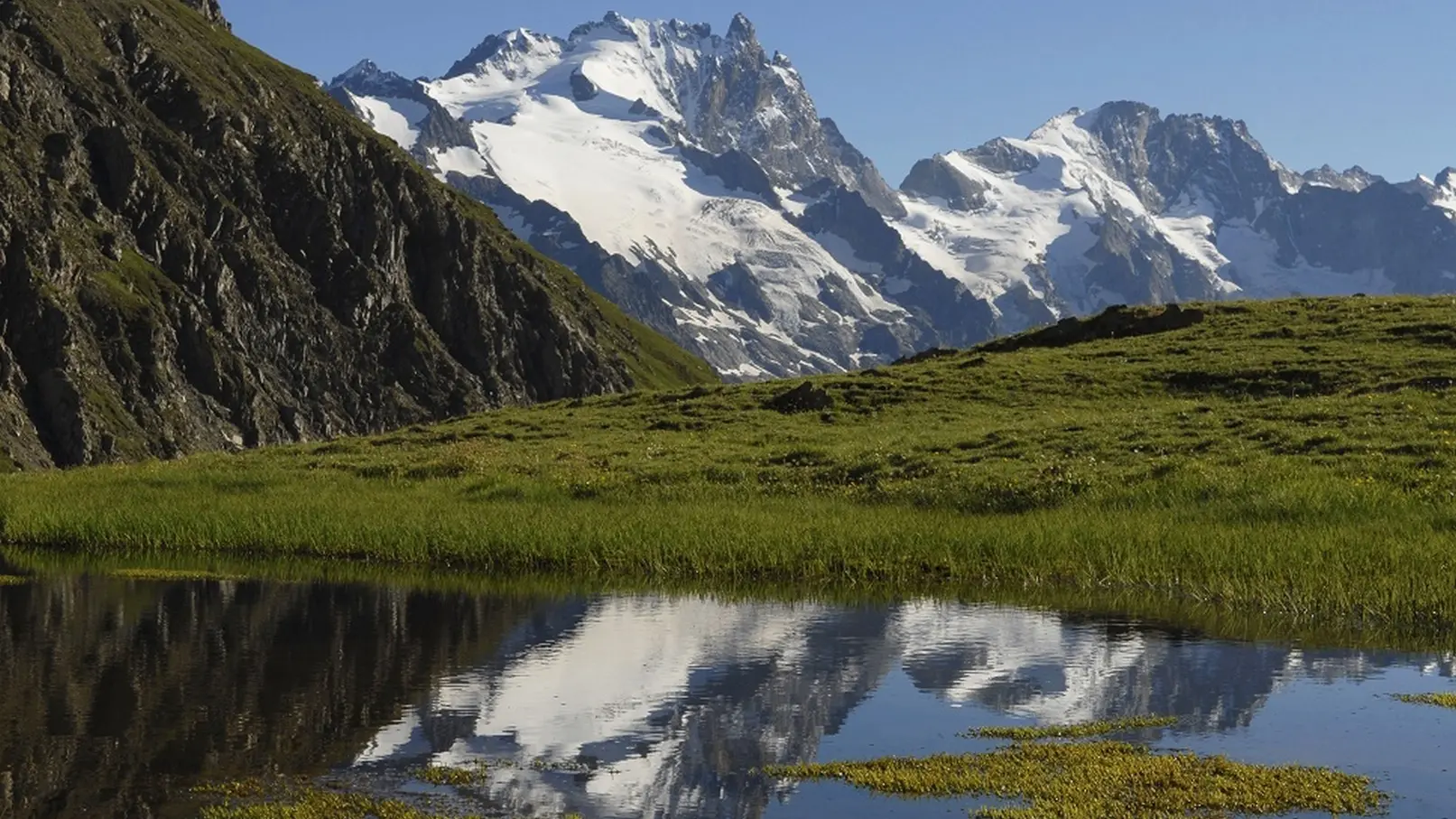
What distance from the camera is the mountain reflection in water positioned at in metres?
19.4

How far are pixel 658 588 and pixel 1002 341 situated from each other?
5466 cm

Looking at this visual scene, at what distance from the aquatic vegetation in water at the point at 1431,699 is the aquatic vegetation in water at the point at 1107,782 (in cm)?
489

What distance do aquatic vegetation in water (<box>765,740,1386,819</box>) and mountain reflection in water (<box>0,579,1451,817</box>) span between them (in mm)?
1605

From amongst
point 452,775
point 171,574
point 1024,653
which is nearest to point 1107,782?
point 452,775

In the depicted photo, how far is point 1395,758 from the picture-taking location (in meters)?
19.8

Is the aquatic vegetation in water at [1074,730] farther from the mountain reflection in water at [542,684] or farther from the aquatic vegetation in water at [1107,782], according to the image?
the aquatic vegetation in water at [1107,782]

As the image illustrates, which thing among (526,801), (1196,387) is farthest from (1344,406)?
(526,801)

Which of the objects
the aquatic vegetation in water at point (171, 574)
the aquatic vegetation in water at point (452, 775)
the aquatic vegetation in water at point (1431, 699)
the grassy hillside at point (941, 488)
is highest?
the grassy hillside at point (941, 488)

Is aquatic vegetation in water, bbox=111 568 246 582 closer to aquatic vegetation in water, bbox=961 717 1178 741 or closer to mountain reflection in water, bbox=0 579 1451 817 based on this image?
mountain reflection in water, bbox=0 579 1451 817

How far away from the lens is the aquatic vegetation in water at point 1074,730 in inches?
837

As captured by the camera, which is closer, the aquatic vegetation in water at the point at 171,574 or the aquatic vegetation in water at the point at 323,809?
the aquatic vegetation in water at the point at 323,809

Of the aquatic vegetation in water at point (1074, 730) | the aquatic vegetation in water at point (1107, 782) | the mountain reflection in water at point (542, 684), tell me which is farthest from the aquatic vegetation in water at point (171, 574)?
the aquatic vegetation in water at point (1107, 782)

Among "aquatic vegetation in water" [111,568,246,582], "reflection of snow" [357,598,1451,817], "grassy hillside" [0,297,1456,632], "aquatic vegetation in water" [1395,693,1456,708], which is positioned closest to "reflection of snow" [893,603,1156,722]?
"reflection of snow" [357,598,1451,817]

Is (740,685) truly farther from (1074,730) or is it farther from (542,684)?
(1074,730)
